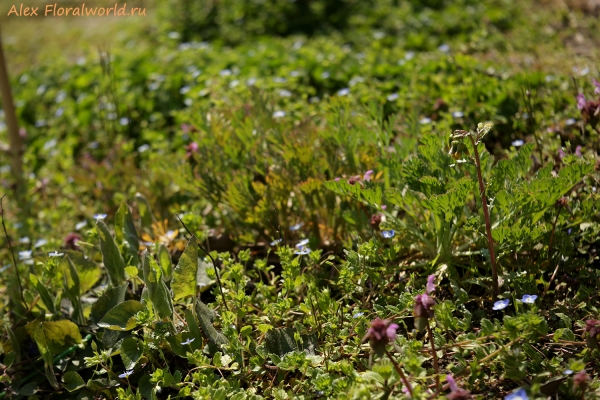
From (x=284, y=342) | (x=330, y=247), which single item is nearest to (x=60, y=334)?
(x=284, y=342)

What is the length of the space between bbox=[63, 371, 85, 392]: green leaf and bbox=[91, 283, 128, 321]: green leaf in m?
0.24

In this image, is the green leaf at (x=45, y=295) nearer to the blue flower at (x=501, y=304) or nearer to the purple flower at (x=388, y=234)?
the purple flower at (x=388, y=234)

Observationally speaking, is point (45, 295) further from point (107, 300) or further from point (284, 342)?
point (284, 342)

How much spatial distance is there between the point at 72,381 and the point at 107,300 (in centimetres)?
32

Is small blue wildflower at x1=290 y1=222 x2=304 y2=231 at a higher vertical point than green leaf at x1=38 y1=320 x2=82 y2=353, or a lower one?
higher

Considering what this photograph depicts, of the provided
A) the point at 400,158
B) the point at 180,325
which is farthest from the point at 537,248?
the point at 180,325

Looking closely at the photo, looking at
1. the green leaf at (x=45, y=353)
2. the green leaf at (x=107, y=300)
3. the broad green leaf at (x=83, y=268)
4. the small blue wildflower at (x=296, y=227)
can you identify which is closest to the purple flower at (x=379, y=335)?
the small blue wildflower at (x=296, y=227)

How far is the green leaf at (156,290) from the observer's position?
2.12m

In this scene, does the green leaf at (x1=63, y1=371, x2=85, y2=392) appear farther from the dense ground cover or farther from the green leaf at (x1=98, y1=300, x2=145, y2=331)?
the green leaf at (x1=98, y1=300, x2=145, y2=331)

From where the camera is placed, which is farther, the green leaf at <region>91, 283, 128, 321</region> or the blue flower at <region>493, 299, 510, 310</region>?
the green leaf at <region>91, 283, 128, 321</region>

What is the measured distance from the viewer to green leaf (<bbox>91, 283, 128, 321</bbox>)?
7.79ft

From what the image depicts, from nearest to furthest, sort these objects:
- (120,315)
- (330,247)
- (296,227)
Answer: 1. (120,315)
2. (296,227)
3. (330,247)

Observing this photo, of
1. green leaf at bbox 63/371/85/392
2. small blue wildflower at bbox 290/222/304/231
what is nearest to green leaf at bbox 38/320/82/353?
green leaf at bbox 63/371/85/392

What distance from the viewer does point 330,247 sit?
276 centimetres
